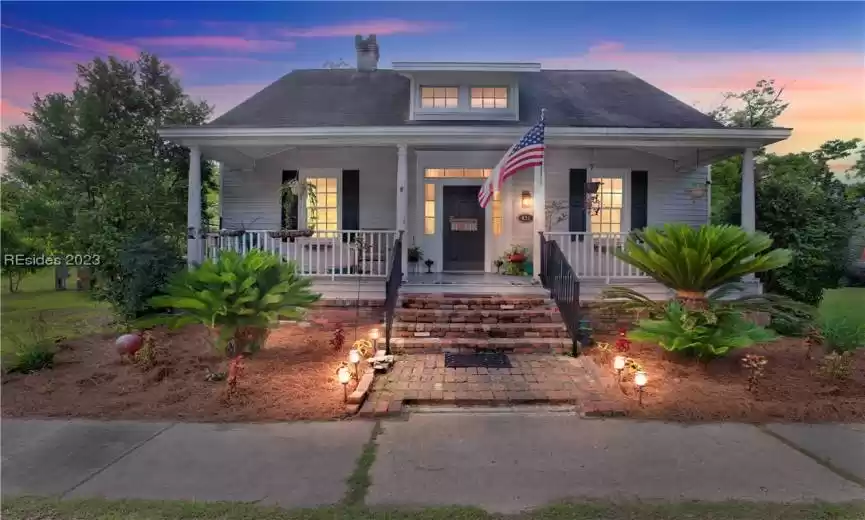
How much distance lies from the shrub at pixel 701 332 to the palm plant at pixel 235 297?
165 inches

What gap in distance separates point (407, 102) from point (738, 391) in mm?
8106

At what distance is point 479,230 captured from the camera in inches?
390

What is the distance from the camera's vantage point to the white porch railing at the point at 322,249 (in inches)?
325

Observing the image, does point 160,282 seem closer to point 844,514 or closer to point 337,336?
point 337,336

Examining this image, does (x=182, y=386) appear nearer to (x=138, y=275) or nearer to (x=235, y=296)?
(x=235, y=296)

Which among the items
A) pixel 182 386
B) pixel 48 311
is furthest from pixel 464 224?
pixel 48 311

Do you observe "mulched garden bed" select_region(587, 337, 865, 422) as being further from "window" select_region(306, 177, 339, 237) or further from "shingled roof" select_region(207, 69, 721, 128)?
"window" select_region(306, 177, 339, 237)

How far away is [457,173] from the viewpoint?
989cm

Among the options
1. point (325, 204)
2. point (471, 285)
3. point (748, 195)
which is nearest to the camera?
point (471, 285)

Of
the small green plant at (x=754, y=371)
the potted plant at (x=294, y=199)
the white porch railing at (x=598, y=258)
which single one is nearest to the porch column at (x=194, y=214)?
the potted plant at (x=294, y=199)

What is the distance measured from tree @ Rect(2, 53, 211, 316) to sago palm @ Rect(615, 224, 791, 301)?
1057 cm

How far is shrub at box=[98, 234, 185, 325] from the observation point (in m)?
7.40

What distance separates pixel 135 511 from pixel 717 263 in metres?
6.00

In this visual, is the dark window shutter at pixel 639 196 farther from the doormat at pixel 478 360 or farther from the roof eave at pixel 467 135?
the doormat at pixel 478 360
